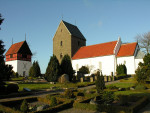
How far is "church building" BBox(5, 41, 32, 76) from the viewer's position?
43688mm

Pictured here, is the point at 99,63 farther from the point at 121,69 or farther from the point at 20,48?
the point at 20,48

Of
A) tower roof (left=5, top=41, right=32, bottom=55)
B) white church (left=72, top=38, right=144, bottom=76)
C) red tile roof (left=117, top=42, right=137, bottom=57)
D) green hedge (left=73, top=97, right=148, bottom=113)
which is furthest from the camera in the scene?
tower roof (left=5, top=41, right=32, bottom=55)

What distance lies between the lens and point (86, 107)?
8844mm

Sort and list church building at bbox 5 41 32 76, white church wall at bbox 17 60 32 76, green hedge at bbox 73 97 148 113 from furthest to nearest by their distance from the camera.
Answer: white church wall at bbox 17 60 32 76 < church building at bbox 5 41 32 76 < green hedge at bbox 73 97 148 113

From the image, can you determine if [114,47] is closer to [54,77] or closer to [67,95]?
[54,77]

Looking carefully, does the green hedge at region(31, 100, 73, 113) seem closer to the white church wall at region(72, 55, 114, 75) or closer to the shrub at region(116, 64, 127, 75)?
the shrub at region(116, 64, 127, 75)

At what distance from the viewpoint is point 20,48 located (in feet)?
145

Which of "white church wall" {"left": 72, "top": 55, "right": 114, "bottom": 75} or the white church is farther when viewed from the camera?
"white church wall" {"left": 72, "top": 55, "right": 114, "bottom": 75}

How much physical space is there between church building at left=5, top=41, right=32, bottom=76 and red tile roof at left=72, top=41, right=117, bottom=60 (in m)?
15.7

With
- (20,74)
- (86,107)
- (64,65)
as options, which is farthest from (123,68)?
(20,74)

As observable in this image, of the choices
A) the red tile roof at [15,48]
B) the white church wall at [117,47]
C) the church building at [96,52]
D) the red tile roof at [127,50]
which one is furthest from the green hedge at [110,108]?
Result: the red tile roof at [15,48]

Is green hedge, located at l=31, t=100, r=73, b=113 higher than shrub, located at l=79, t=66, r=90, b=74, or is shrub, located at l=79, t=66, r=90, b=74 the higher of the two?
shrub, located at l=79, t=66, r=90, b=74

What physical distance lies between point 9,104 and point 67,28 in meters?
34.8

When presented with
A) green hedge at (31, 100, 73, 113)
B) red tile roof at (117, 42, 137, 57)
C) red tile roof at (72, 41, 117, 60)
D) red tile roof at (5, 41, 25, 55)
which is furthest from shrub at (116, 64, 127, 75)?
red tile roof at (5, 41, 25, 55)
